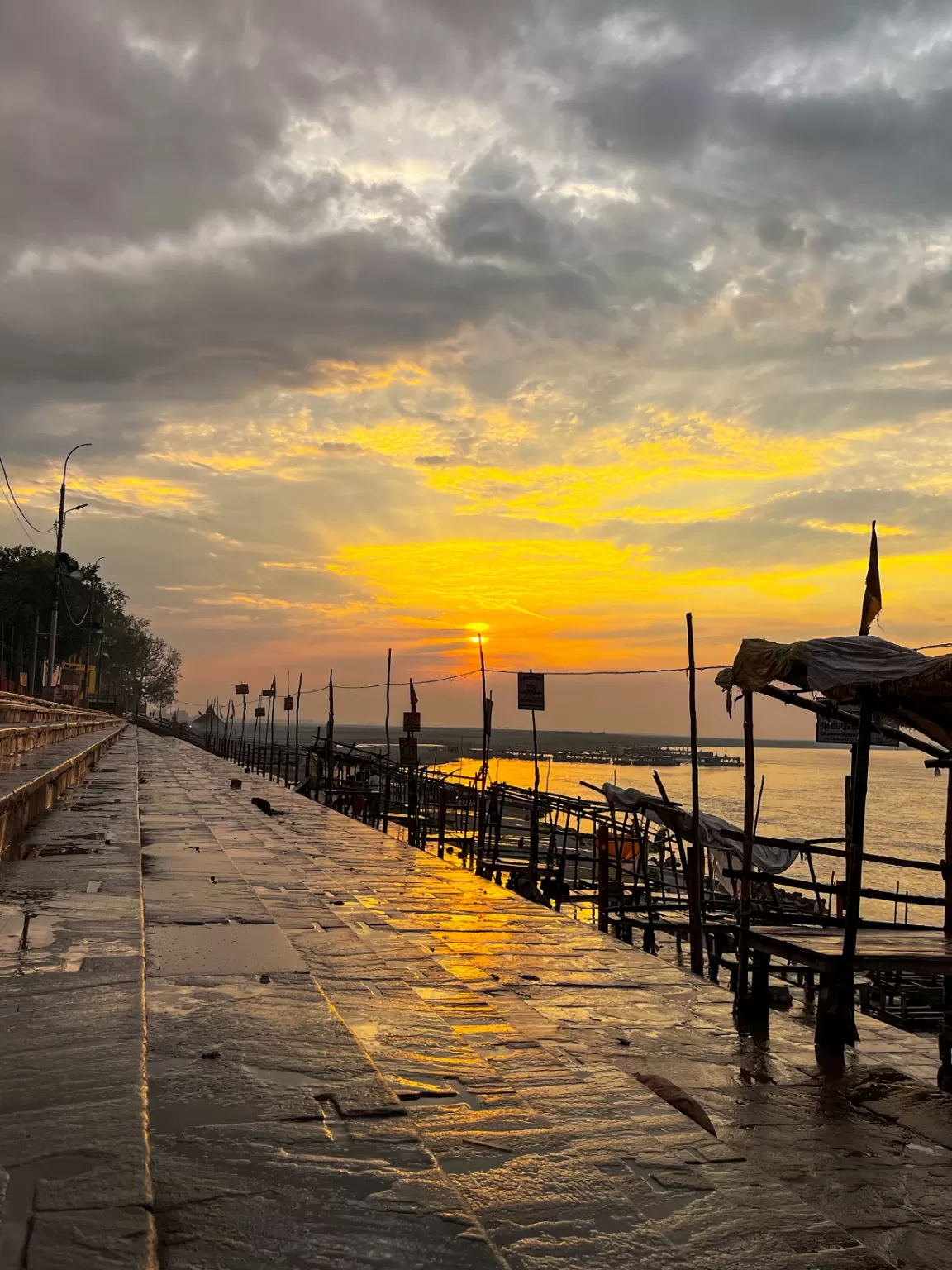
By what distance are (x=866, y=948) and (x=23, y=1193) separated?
6.01 m

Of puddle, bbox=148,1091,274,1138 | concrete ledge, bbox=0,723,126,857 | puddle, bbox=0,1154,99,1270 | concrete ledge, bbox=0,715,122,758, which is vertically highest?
concrete ledge, bbox=0,715,122,758

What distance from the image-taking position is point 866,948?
7.04 metres

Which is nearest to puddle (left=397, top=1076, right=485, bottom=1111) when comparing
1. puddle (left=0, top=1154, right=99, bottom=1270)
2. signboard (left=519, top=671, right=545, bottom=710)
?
puddle (left=0, top=1154, right=99, bottom=1270)

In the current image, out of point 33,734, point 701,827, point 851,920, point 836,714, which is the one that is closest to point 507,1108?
point 851,920

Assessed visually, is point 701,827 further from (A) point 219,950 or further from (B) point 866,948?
(A) point 219,950

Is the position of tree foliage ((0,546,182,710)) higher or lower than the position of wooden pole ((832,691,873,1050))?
higher

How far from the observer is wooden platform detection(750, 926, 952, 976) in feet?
22.1

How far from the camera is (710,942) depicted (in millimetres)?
12922

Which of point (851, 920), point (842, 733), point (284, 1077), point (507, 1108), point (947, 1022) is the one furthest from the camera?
point (842, 733)

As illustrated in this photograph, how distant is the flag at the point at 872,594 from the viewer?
9445 mm

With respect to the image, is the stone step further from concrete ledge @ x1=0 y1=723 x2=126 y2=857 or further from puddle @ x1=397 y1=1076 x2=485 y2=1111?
puddle @ x1=397 y1=1076 x2=485 y2=1111

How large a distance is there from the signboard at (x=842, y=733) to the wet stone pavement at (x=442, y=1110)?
99.3 inches

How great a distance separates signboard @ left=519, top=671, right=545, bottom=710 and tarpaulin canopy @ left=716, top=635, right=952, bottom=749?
31.0 ft

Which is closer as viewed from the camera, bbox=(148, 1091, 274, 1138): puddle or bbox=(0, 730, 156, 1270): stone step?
bbox=(0, 730, 156, 1270): stone step
